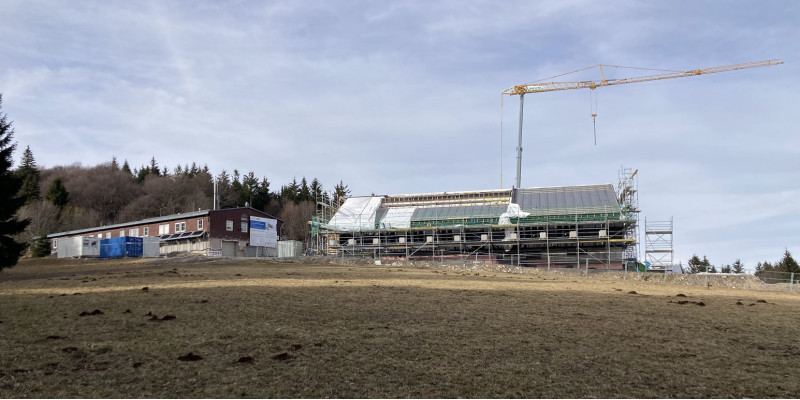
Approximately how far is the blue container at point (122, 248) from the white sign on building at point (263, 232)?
1367cm

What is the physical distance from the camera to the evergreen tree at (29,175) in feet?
309

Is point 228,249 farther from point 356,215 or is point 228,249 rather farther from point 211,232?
point 356,215

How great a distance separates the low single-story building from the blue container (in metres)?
4.30

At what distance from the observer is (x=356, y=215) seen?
79.8 metres

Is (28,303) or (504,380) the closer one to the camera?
(504,380)

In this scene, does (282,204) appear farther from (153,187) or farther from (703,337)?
(703,337)

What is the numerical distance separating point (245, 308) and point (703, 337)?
12180 millimetres

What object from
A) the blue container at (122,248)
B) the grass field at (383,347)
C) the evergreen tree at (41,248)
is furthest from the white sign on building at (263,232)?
the grass field at (383,347)

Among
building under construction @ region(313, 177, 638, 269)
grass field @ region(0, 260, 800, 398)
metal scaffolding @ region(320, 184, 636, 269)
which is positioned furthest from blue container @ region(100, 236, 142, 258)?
grass field @ region(0, 260, 800, 398)

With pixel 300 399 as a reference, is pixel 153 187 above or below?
above

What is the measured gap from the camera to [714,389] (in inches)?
392

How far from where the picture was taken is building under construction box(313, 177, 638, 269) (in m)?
65.6

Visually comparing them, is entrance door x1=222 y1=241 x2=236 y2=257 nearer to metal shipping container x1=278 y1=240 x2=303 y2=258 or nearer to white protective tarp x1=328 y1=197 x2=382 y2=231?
metal shipping container x1=278 y1=240 x2=303 y2=258

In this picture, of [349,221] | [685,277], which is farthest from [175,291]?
[349,221]
